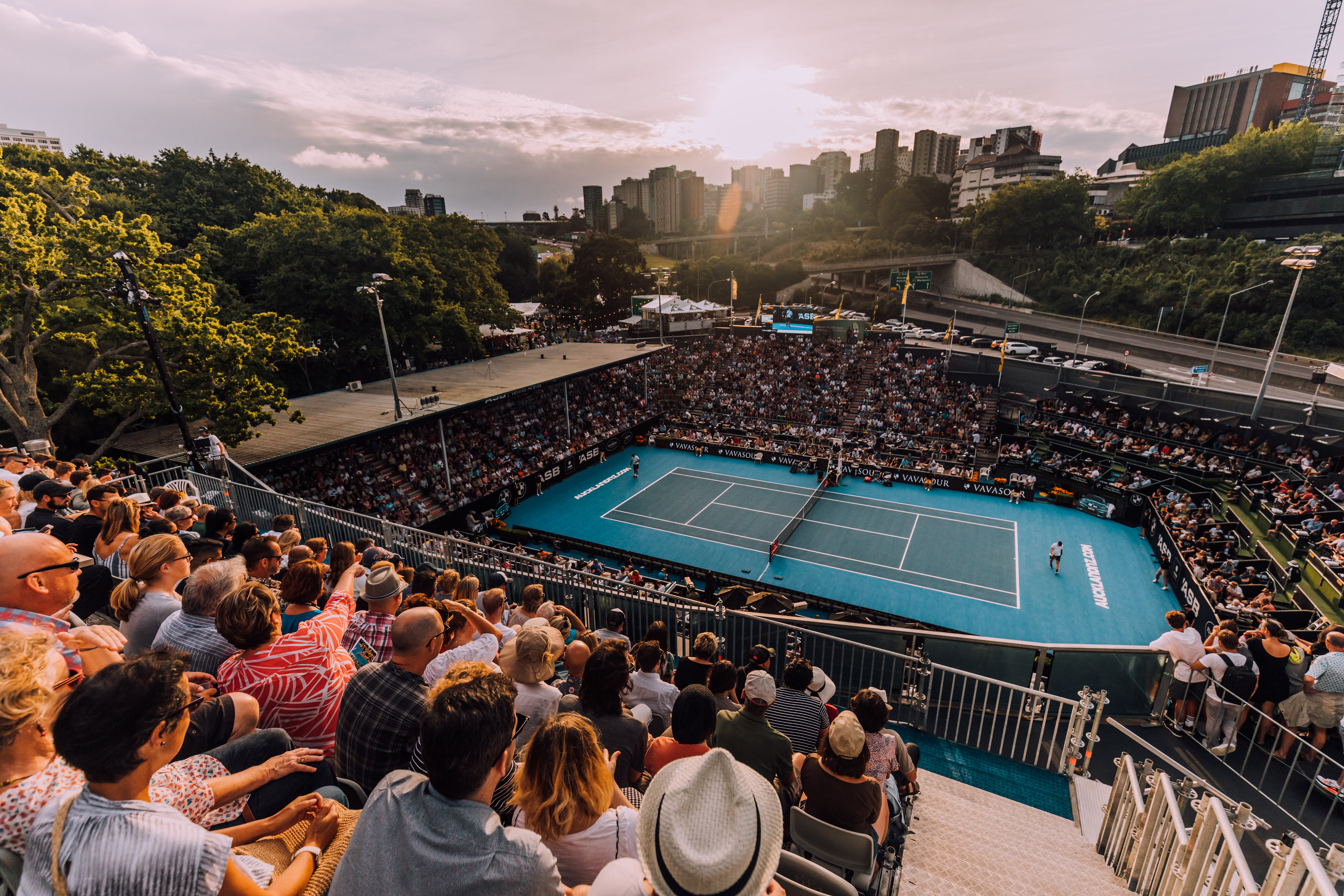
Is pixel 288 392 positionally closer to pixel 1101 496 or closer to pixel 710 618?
pixel 710 618

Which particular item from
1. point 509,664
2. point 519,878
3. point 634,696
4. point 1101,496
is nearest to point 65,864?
point 519,878

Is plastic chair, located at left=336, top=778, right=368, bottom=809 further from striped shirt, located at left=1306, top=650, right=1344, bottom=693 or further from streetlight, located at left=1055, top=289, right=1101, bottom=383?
streetlight, located at left=1055, top=289, right=1101, bottom=383

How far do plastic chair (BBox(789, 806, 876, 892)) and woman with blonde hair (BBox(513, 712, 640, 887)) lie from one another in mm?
1419

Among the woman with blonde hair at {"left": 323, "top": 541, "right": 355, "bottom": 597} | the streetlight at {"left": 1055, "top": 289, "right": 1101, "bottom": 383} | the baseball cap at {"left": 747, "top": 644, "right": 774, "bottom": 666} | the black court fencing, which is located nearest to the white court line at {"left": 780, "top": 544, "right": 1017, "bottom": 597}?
the black court fencing

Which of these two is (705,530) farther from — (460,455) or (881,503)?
(460,455)

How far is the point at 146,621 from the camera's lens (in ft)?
12.9

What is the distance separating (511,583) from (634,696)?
19.1ft

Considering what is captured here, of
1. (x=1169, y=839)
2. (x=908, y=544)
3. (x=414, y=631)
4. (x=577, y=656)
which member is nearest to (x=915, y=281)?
(x=908, y=544)

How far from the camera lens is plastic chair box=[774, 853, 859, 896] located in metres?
2.38

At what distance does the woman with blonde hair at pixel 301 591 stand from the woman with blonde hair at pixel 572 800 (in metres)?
2.73

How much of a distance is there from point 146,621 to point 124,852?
3.02 metres

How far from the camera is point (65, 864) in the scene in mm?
1666

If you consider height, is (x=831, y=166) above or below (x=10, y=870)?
above

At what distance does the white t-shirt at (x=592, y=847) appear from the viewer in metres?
2.27
